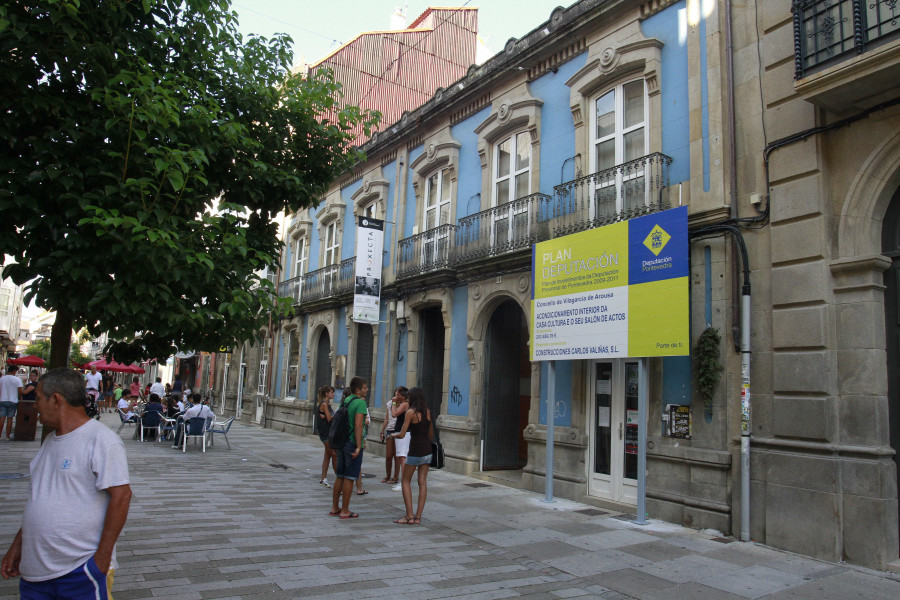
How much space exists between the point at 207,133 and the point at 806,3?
6782mm

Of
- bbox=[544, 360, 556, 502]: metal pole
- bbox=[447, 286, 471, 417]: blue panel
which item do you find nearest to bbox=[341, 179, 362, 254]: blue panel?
bbox=[447, 286, 471, 417]: blue panel

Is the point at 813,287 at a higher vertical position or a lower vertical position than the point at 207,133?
lower

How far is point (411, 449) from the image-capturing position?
7879 mm

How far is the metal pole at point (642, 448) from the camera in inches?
325

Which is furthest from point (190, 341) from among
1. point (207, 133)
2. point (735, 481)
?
point (735, 481)

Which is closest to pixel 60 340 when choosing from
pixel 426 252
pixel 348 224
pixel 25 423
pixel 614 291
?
pixel 614 291

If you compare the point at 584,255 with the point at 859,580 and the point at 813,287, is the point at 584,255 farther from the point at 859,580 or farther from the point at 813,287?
the point at 859,580

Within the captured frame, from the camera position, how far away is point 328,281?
1983 centimetres

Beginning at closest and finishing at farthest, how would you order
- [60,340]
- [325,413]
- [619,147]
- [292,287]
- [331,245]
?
[60,340] → [619,147] → [325,413] → [331,245] → [292,287]

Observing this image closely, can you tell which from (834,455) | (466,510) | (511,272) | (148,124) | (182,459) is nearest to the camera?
(148,124)

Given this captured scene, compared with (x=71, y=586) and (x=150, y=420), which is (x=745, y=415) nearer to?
(x=71, y=586)

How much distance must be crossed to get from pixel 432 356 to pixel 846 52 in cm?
1052

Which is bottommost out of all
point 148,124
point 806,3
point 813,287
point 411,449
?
point 411,449

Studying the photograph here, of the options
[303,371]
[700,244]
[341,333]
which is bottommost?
[303,371]
